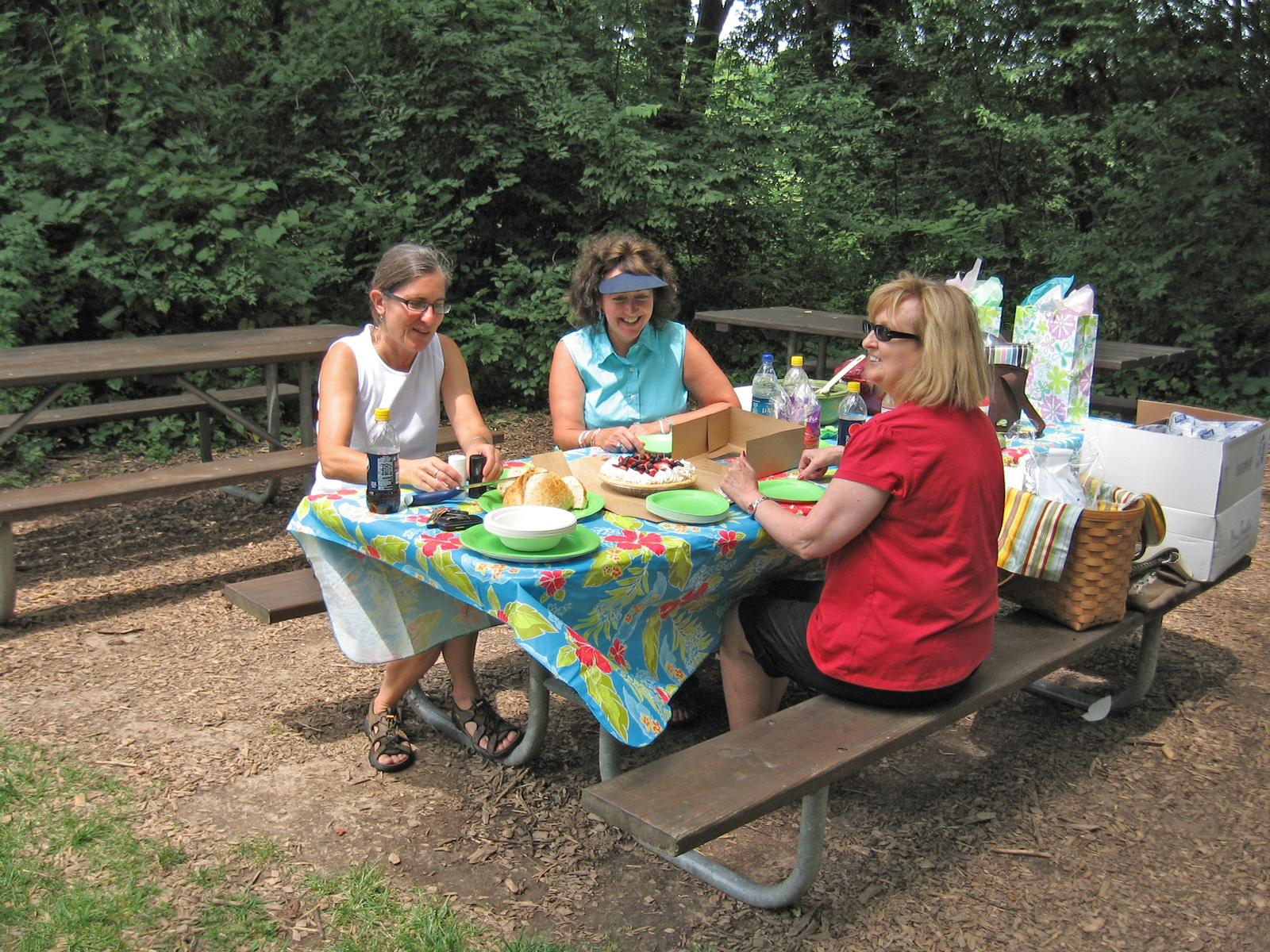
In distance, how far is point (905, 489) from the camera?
7.38ft

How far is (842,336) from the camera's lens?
6738 mm

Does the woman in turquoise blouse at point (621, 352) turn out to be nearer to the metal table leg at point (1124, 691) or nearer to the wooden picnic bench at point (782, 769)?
the wooden picnic bench at point (782, 769)

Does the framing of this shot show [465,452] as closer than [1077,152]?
Yes

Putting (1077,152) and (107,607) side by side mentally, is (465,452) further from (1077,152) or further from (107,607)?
(1077,152)

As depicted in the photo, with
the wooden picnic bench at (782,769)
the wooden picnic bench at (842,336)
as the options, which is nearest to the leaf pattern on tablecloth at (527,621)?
the wooden picnic bench at (782,769)

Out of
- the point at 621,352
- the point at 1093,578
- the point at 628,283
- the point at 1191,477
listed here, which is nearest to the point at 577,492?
the point at 628,283

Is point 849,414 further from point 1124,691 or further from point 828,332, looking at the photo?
point 828,332

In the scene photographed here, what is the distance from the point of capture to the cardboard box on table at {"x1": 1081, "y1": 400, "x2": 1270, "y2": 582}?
10.3 feet

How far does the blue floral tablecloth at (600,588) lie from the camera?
7.16 feet

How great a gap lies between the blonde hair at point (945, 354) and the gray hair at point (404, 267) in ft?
4.60

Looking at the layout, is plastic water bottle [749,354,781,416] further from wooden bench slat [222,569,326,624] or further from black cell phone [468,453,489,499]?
wooden bench slat [222,569,326,624]

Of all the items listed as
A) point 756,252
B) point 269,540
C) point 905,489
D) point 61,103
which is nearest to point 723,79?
point 756,252

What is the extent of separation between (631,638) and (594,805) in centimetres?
52

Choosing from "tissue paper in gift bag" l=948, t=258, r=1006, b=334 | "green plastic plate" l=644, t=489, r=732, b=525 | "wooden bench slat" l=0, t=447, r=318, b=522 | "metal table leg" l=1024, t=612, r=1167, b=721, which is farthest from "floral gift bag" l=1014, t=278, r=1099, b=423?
"wooden bench slat" l=0, t=447, r=318, b=522
